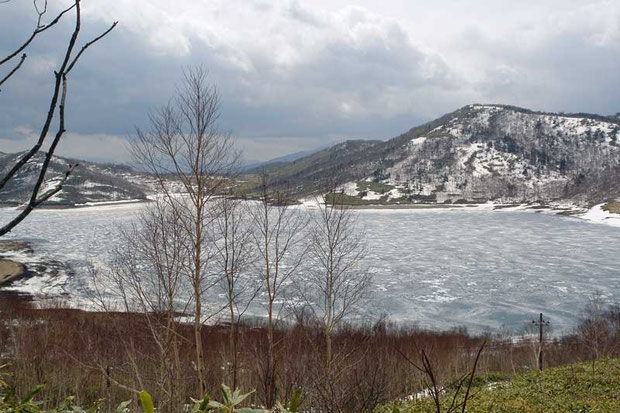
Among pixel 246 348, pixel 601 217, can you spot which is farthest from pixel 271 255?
pixel 601 217

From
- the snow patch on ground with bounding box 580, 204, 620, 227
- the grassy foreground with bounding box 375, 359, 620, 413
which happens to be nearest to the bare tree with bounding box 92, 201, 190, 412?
the grassy foreground with bounding box 375, 359, 620, 413

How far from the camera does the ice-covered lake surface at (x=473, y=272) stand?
32438mm

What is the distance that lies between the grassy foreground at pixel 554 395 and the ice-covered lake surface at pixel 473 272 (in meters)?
15.3

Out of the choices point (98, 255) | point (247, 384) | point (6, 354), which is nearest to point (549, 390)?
point (247, 384)

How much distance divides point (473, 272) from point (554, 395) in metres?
31.2

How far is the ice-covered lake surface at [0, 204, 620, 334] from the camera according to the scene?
32438mm

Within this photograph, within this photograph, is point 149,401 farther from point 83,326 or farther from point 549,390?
point 83,326

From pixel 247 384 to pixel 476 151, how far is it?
595 ft

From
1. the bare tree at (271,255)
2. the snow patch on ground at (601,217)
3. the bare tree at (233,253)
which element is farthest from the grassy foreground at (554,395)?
the snow patch on ground at (601,217)

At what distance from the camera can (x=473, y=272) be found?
42031mm

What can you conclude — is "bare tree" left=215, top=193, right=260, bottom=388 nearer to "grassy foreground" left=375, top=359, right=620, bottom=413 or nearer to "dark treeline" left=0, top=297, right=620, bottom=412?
"grassy foreground" left=375, top=359, right=620, bottom=413

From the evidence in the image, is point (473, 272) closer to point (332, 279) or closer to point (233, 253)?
point (332, 279)

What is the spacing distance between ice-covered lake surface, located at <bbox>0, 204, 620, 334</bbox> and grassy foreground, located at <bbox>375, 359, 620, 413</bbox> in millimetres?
15321

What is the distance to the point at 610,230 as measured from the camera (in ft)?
233
